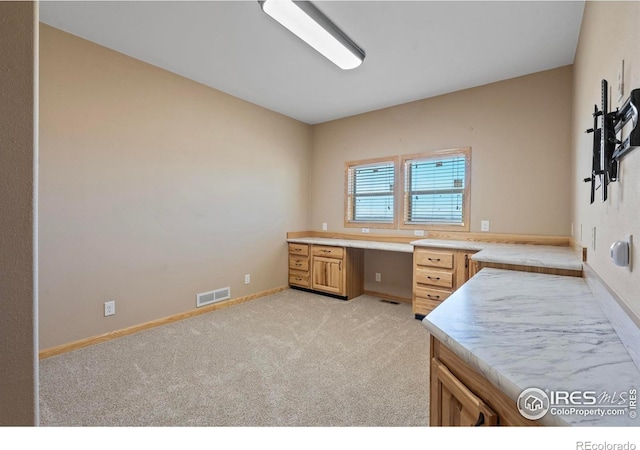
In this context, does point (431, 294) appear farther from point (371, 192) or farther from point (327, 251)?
point (371, 192)

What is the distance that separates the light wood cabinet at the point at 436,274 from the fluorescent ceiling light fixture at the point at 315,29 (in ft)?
7.01

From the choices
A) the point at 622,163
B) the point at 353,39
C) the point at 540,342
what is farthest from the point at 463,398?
the point at 353,39

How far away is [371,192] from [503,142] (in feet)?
5.83

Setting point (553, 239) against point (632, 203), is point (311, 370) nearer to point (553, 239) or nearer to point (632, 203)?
point (632, 203)

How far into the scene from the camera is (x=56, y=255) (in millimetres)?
2543

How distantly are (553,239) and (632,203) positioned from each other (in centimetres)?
267

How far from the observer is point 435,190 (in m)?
A: 3.96

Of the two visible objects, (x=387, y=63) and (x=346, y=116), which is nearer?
(x=387, y=63)

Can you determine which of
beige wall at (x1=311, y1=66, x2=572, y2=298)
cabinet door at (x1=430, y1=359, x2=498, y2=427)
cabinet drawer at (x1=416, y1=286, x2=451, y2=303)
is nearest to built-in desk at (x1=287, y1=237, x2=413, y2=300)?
beige wall at (x1=311, y1=66, x2=572, y2=298)

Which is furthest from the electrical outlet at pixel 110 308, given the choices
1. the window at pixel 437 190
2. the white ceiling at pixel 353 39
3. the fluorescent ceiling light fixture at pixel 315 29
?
the window at pixel 437 190

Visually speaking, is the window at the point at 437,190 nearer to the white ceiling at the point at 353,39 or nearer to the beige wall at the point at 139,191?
the white ceiling at the point at 353,39

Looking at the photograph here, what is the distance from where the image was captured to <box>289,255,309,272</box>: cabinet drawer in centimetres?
456

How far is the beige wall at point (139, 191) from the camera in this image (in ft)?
8.36
